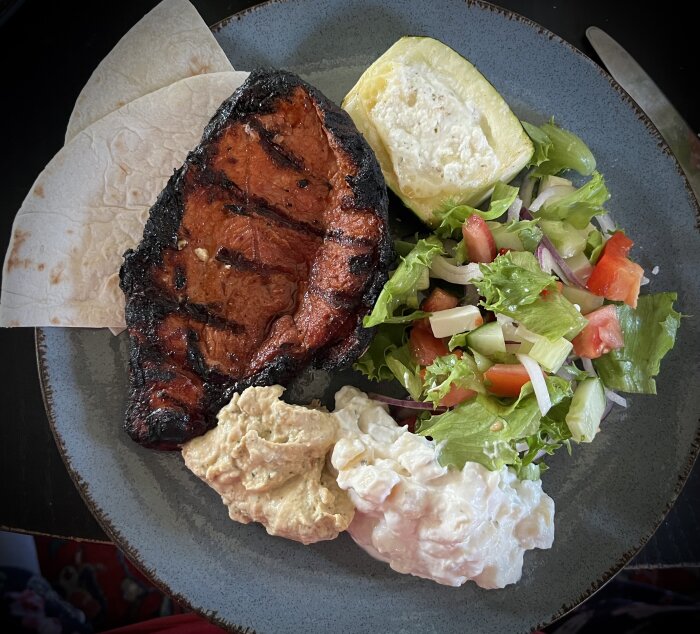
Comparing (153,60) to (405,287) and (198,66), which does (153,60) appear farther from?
(405,287)

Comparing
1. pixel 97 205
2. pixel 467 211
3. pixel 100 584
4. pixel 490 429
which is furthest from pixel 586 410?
pixel 100 584

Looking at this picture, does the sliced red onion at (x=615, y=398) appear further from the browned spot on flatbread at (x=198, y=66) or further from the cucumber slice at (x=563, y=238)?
the browned spot on flatbread at (x=198, y=66)

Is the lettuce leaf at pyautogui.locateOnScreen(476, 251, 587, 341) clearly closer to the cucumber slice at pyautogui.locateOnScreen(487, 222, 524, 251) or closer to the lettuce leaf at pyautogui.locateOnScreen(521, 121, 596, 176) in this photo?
the cucumber slice at pyautogui.locateOnScreen(487, 222, 524, 251)

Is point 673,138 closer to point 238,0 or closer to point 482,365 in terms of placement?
point 482,365

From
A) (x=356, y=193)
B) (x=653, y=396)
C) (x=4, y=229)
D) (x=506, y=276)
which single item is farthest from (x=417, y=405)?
(x=4, y=229)

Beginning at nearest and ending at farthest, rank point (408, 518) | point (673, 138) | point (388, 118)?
1. point (408, 518)
2. point (388, 118)
3. point (673, 138)

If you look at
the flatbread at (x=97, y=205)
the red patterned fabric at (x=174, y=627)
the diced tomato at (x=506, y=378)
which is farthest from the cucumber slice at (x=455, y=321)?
the red patterned fabric at (x=174, y=627)

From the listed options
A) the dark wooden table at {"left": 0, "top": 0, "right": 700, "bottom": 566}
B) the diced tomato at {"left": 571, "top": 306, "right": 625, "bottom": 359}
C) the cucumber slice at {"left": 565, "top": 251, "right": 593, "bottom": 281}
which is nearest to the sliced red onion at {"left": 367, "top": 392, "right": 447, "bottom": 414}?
the diced tomato at {"left": 571, "top": 306, "right": 625, "bottom": 359}
